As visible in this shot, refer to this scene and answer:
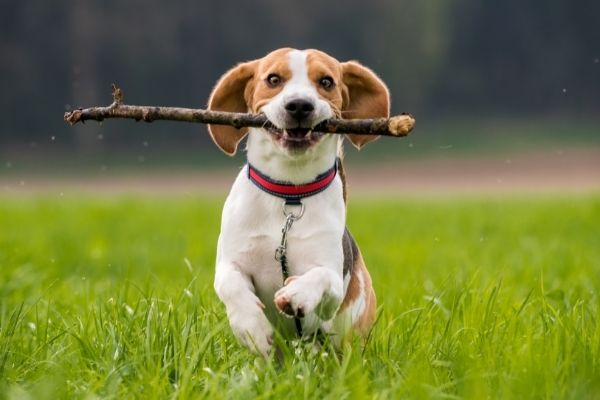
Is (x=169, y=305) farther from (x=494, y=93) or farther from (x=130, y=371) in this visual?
(x=494, y=93)

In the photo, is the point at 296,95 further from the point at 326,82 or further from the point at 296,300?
the point at 296,300

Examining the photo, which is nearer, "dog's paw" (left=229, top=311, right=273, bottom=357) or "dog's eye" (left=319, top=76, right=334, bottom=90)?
"dog's paw" (left=229, top=311, right=273, bottom=357)

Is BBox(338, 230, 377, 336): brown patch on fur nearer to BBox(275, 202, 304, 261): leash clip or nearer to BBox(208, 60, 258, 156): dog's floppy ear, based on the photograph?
BBox(275, 202, 304, 261): leash clip

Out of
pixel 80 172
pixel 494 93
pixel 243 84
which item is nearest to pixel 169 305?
pixel 243 84

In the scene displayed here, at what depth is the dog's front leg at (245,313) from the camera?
413cm

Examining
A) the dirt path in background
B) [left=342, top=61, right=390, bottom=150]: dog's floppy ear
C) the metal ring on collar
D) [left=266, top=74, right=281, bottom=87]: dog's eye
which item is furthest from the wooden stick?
the dirt path in background

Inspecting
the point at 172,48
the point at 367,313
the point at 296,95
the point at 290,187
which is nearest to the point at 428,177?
the point at 172,48

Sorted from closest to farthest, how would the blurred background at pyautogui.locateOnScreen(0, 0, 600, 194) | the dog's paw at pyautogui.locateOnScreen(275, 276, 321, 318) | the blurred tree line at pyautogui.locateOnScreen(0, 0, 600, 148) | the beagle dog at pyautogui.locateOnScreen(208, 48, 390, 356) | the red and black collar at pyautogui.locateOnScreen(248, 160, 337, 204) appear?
the dog's paw at pyautogui.locateOnScreen(275, 276, 321, 318) < the beagle dog at pyautogui.locateOnScreen(208, 48, 390, 356) < the red and black collar at pyautogui.locateOnScreen(248, 160, 337, 204) < the blurred background at pyautogui.locateOnScreen(0, 0, 600, 194) < the blurred tree line at pyautogui.locateOnScreen(0, 0, 600, 148)

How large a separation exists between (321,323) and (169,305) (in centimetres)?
71

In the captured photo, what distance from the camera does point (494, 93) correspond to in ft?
147

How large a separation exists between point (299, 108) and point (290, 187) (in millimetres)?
376

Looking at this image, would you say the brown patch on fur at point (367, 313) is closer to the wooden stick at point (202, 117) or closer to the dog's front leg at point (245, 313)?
the dog's front leg at point (245, 313)

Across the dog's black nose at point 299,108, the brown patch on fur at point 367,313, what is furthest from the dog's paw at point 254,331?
Result: the dog's black nose at point 299,108

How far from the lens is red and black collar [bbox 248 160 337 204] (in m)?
4.45
